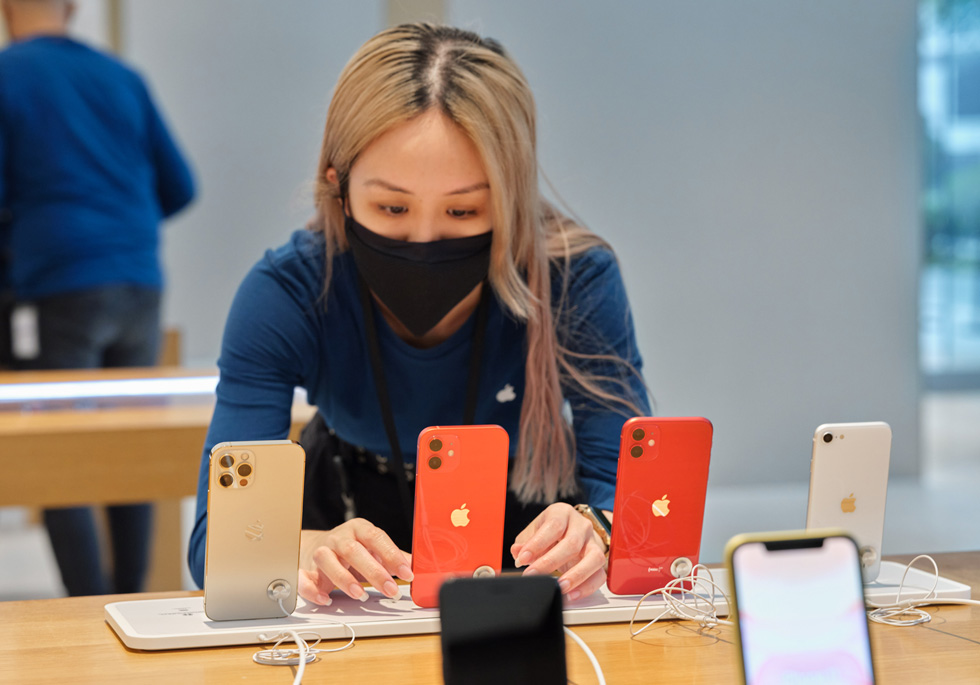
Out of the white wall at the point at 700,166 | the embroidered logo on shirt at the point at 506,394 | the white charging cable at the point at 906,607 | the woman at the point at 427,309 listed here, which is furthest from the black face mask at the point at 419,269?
the white wall at the point at 700,166

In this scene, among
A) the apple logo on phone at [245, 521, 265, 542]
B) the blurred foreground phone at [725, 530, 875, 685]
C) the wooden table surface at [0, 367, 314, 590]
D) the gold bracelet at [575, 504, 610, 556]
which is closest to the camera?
the blurred foreground phone at [725, 530, 875, 685]

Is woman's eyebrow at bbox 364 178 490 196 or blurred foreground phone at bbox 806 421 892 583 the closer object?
blurred foreground phone at bbox 806 421 892 583

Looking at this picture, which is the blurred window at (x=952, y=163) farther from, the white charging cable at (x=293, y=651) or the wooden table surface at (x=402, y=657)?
the white charging cable at (x=293, y=651)

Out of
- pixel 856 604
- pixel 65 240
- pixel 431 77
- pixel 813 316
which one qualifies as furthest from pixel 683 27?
pixel 856 604

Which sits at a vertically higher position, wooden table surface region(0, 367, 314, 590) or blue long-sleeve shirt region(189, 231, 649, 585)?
blue long-sleeve shirt region(189, 231, 649, 585)

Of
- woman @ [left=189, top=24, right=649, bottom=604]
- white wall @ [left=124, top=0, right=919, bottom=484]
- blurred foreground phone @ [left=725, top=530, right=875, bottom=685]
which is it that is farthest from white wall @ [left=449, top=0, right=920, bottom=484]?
blurred foreground phone @ [left=725, top=530, right=875, bottom=685]

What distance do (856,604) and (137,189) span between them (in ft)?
7.23

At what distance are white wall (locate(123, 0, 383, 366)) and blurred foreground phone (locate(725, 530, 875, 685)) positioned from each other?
304 cm

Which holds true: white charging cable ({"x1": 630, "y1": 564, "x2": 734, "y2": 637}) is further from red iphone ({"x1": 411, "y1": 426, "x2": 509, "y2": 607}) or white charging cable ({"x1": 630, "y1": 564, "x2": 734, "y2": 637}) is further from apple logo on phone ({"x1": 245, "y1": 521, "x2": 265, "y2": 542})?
apple logo on phone ({"x1": 245, "y1": 521, "x2": 265, "y2": 542})

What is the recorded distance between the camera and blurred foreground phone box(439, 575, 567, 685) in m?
0.62

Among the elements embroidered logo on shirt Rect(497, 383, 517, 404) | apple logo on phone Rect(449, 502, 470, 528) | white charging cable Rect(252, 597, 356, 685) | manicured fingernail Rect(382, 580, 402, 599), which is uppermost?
embroidered logo on shirt Rect(497, 383, 517, 404)

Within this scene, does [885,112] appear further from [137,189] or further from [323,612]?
[323,612]

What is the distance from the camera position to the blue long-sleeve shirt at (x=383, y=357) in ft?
3.79

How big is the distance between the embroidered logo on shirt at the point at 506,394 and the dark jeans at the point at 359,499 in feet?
0.39
